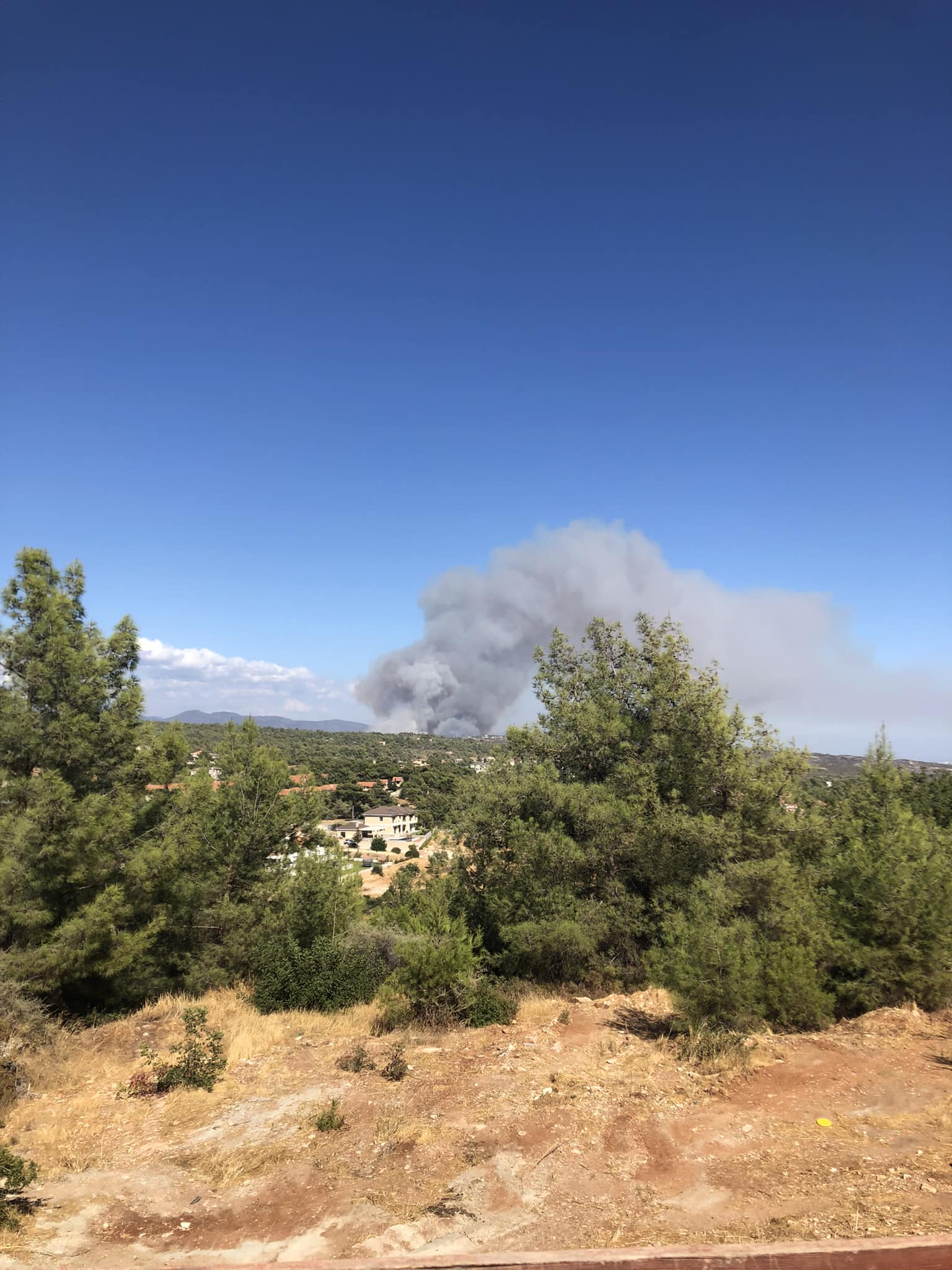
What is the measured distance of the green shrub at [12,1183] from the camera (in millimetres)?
4543

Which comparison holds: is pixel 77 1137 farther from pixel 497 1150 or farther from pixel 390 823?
pixel 390 823

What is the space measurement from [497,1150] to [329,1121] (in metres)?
1.80

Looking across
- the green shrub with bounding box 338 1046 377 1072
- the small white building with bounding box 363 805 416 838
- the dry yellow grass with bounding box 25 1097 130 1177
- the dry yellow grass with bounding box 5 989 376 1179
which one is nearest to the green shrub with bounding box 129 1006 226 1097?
the dry yellow grass with bounding box 5 989 376 1179

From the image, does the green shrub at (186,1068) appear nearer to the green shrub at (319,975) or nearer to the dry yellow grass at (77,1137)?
the dry yellow grass at (77,1137)

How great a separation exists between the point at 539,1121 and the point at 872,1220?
3100mm

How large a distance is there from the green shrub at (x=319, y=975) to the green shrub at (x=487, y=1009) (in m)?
2.35

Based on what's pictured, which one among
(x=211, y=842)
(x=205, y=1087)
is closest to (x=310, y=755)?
(x=211, y=842)

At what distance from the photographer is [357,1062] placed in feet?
26.5

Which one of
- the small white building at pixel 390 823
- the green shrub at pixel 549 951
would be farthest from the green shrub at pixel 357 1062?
the small white building at pixel 390 823

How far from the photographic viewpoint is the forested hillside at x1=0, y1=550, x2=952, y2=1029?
8930 millimetres

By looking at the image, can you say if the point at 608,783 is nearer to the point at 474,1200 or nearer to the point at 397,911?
the point at 397,911

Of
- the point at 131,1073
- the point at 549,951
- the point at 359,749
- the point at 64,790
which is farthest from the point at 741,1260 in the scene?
the point at 359,749

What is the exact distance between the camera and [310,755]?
105 meters

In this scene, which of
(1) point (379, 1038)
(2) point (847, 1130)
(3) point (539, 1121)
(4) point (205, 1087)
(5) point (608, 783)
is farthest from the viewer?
(5) point (608, 783)
